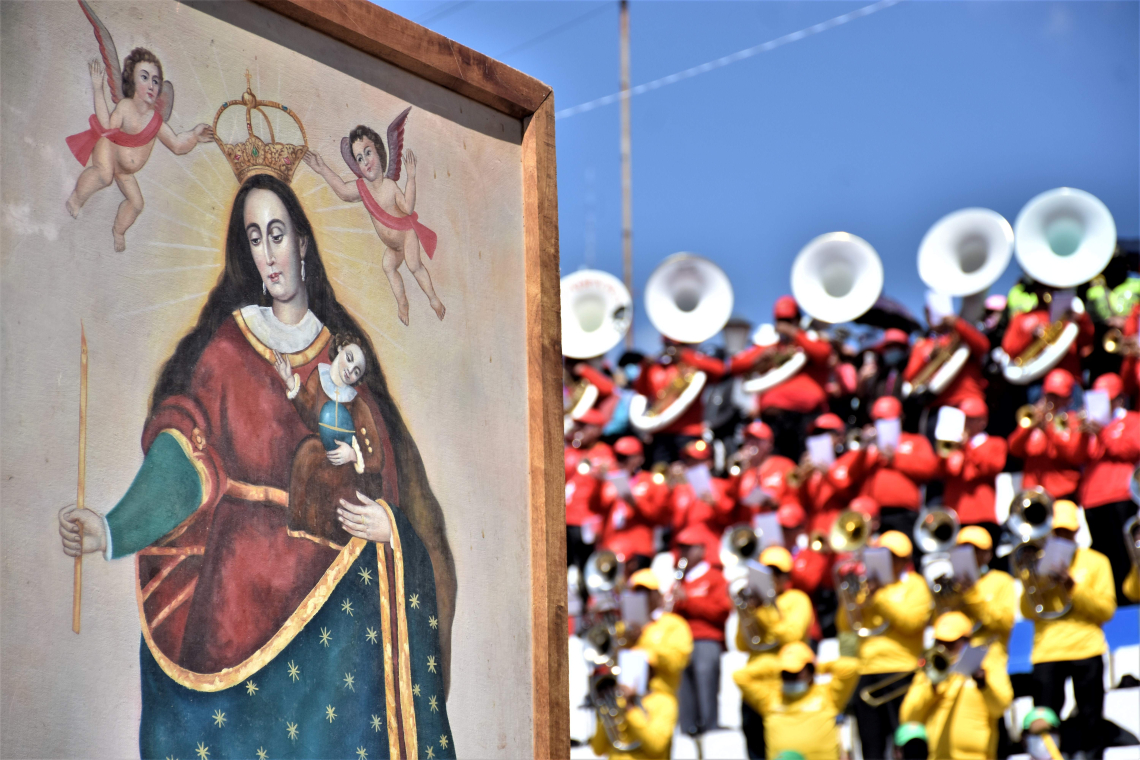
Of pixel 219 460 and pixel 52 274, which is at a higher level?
pixel 52 274

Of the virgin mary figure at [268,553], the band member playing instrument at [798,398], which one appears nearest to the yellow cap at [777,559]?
the band member playing instrument at [798,398]

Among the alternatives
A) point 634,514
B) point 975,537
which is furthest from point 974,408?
point 634,514

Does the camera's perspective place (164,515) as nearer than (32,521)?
No

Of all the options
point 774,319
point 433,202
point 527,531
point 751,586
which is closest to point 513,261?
point 433,202

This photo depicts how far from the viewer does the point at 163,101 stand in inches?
75.3

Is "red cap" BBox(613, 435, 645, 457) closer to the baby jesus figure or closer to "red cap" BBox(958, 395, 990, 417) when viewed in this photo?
"red cap" BBox(958, 395, 990, 417)

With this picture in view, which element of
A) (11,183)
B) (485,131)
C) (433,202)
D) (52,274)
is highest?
(485,131)

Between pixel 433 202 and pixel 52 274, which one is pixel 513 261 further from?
pixel 52 274

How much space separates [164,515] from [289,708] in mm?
364

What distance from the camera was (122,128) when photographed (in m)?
1.84

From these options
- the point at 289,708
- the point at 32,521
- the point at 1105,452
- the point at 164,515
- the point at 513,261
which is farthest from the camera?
the point at 1105,452

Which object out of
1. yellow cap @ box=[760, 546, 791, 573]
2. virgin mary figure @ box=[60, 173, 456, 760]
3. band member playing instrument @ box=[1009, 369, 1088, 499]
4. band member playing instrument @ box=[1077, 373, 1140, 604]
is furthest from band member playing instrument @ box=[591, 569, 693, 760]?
virgin mary figure @ box=[60, 173, 456, 760]

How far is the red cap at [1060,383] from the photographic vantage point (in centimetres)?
922

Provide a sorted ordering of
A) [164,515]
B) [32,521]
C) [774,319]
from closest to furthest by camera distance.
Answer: [32,521], [164,515], [774,319]
